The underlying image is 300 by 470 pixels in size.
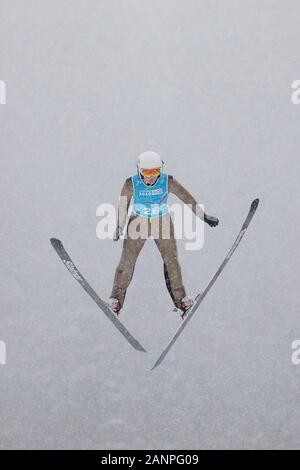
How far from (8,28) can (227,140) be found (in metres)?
6.43

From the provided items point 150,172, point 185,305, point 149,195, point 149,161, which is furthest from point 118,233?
point 185,305

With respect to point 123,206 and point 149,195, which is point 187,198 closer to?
point 149,195

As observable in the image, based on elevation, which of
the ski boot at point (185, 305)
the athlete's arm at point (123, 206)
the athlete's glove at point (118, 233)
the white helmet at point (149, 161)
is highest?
the white helmet at point (149, 161)

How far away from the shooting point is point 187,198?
8844 millimetres

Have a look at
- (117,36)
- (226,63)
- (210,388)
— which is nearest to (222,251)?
(210,388)

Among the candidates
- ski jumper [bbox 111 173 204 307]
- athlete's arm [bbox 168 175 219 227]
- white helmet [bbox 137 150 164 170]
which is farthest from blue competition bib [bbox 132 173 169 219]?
white helmet [bbox 137 150 164 170]

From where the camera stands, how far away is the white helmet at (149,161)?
8336mm

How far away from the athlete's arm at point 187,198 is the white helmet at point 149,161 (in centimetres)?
37

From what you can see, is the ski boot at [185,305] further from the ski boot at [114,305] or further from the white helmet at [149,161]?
the white helmet at [149,161]

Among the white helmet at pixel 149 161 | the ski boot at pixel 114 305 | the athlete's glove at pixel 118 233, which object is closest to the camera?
the white helmet at pixel 149 161

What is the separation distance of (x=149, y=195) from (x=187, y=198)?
19.4 inches

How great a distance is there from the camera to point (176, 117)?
16.7 meters

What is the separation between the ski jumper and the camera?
8617 mm

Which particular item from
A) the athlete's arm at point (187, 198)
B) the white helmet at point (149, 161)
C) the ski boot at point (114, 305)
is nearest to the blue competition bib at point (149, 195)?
the athlete's arm at point (187, 198)
